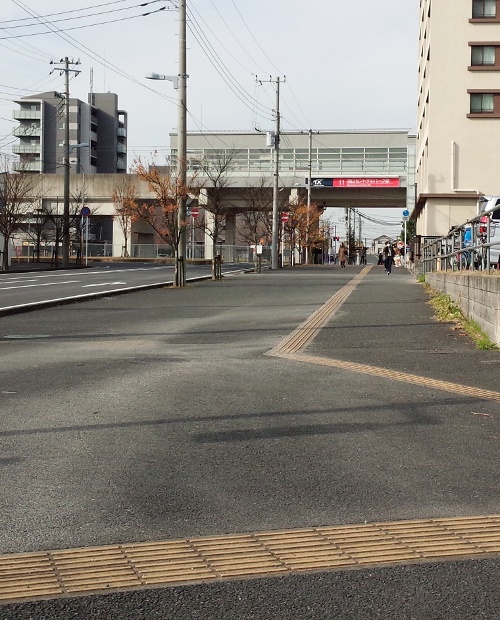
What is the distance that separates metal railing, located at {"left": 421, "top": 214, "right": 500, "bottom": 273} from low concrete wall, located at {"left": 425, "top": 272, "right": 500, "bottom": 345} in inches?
13.1

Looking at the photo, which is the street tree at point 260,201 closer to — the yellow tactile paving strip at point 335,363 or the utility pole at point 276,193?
the utility pole at point 276,193

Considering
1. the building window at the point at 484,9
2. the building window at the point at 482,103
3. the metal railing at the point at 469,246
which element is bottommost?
the metal railing at the point at 469,246

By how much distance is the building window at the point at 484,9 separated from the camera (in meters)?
53.1

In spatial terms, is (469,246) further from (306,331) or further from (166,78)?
(166,78)

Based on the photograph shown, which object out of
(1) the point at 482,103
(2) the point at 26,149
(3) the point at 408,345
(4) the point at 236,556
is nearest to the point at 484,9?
(1) the point at 482,103

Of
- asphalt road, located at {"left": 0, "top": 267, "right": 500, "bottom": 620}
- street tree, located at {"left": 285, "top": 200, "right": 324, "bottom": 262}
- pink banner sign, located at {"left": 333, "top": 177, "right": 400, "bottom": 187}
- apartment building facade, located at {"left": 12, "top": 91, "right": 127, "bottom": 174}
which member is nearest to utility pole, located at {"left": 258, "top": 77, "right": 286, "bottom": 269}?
street tree, located at {"left": 285, "top": 200, "right": 324, "bottom": 262}

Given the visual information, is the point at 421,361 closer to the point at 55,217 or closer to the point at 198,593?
the point at 198,593

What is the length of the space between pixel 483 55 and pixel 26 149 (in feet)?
279

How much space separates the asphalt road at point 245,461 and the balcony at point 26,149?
11959 cm

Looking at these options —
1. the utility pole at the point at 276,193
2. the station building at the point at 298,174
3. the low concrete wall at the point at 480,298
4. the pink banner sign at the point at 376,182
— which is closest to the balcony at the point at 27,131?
the station building at the point at 298,174

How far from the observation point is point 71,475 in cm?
495

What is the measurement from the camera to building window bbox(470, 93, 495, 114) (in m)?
53.7

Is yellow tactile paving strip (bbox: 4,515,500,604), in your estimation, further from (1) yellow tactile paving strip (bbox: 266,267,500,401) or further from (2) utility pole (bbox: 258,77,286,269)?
(2) utility pole (bbox: 258,77,286,269)

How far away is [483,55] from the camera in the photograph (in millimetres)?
53656
